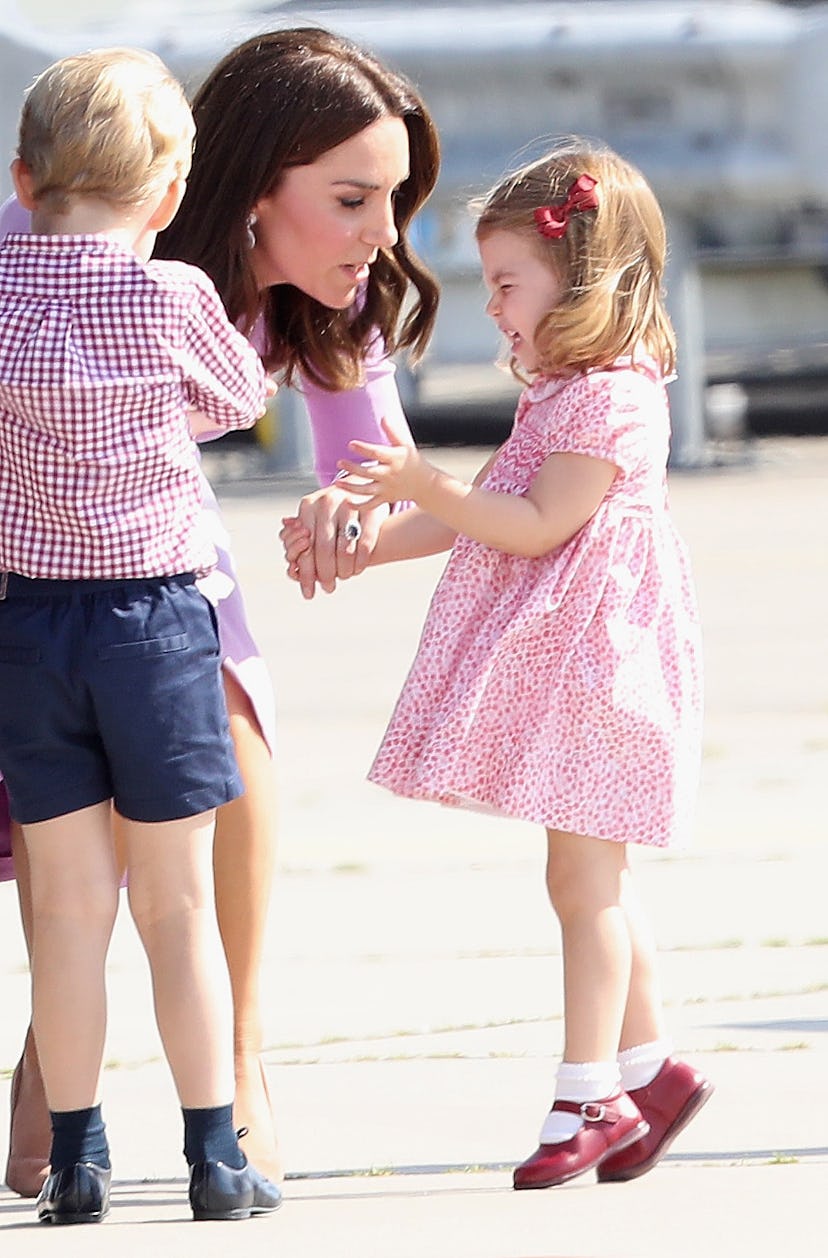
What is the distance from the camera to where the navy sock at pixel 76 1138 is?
296 centimetres

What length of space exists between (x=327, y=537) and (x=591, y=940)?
69 centimetres

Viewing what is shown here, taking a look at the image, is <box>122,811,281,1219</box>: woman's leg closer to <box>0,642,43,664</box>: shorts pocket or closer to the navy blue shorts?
the navy blue shorts

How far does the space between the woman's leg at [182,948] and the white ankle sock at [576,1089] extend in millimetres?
482

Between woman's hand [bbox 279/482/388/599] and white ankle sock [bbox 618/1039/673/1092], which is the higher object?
woman's hand [bbox 279/482/388/599]

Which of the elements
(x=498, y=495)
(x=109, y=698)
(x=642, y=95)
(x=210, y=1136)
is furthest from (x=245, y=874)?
(x=642, y=95)

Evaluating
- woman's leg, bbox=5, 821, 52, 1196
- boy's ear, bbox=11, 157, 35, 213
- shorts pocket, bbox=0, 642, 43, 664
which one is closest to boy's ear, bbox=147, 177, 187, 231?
boy's ear, bbox=11, 157, 35, 213

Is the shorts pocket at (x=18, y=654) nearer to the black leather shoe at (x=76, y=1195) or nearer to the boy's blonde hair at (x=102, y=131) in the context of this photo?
the boy's blonde hair at (x=102, y=131)

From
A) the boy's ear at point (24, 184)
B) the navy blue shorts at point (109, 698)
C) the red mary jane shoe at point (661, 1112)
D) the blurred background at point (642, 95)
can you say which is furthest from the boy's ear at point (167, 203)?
the blurred background at point (642, 95)

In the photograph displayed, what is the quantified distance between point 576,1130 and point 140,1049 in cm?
121

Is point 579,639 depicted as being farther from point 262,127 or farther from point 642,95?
point 642,95

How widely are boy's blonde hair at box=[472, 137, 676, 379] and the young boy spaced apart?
513 mm

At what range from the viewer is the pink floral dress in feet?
10.5

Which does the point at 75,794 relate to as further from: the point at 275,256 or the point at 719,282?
the point at 719,282

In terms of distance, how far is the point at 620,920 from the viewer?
10.6 ft
